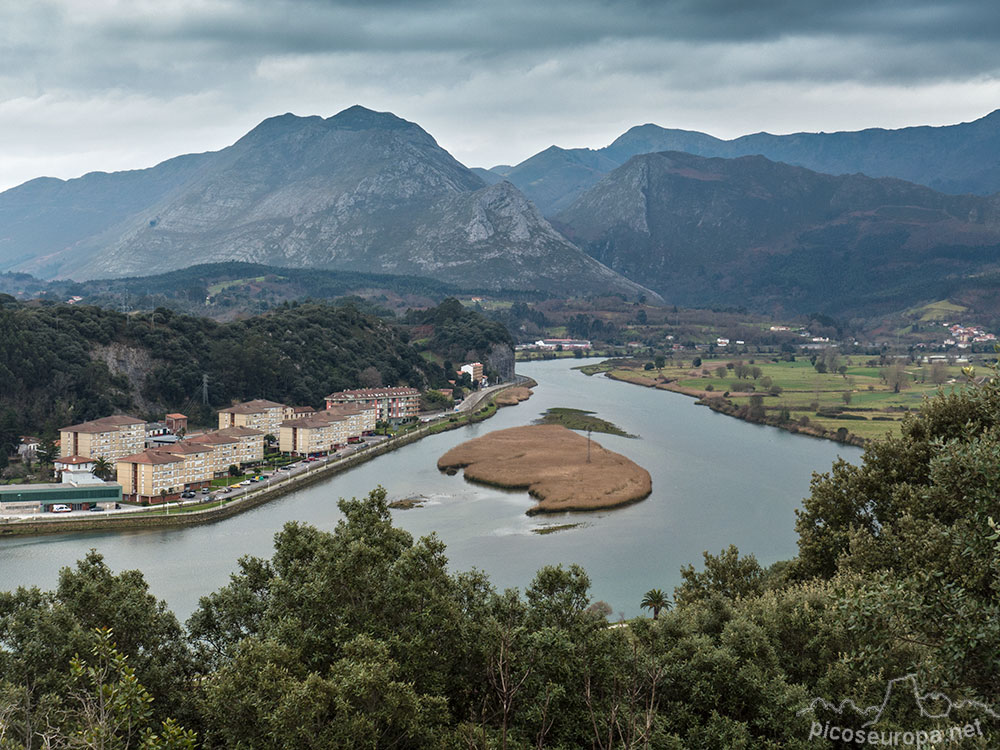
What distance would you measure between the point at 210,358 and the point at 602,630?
56.7m

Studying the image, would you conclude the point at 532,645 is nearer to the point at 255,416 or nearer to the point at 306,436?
the point at 306,436

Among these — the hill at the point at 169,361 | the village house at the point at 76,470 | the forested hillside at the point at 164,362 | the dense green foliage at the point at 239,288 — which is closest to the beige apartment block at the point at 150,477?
the village house at the point at 76,470

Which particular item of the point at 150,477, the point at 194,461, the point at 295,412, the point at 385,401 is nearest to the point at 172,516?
the point at 150,477

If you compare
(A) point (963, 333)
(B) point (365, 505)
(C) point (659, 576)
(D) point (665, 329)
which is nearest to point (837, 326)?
(A) point (963, 333)

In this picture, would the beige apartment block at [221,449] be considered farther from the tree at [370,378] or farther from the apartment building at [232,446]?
the tree at [370,378]

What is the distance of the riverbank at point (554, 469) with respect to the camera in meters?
40.3

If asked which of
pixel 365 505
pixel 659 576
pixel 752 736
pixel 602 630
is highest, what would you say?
pixel 365 505

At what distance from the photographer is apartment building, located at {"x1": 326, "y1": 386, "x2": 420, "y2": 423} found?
212ft

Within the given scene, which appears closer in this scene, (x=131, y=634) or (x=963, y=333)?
(x=131, y=634)

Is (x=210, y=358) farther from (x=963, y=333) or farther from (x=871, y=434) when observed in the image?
(x=963, y=333)

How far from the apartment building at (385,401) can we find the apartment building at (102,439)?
1989 centimetres

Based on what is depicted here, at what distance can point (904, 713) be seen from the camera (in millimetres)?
11055

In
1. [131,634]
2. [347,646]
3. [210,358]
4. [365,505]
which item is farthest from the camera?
[210,358]

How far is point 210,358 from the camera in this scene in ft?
209
